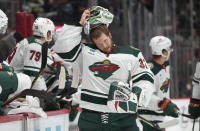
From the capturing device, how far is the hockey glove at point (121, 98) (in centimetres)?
280

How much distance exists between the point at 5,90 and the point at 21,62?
201cm

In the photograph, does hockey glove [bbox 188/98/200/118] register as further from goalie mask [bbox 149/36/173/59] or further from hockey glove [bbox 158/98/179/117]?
goalie mask [bbox 149/36/173/59]

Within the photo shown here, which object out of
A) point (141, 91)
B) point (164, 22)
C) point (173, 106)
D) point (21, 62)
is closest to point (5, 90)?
point (141, 91)

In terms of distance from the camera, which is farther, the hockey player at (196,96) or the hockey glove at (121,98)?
the hockey player at (196,96)

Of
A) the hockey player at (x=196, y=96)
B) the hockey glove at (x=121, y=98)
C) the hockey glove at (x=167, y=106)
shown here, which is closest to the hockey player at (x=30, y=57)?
the hockey glove at (x=167, y=106)

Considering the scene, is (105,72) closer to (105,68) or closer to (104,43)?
(105,68)

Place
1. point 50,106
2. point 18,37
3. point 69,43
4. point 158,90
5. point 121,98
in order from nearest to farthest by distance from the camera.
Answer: point 121,98, point 69,43, point 50,106, point 158,90, point 18,37

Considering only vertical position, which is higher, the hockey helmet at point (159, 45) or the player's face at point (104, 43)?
the player's face at point (104, 43)

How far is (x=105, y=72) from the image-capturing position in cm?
298

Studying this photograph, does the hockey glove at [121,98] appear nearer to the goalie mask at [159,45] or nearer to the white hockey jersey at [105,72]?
the white hockey jersey at [105,72]

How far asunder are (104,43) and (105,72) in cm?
18

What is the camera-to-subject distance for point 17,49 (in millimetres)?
4875

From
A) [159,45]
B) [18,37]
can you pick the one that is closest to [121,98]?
[159,45]

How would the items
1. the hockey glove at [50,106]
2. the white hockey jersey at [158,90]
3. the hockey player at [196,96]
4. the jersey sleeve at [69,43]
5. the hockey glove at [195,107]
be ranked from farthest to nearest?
the white hockey jersey at [158,90]
the hockey glove at [195,107]
the hockey player at [196,96]
the hockey glove at [50,106]
the jersey sleeve at [69,43]
